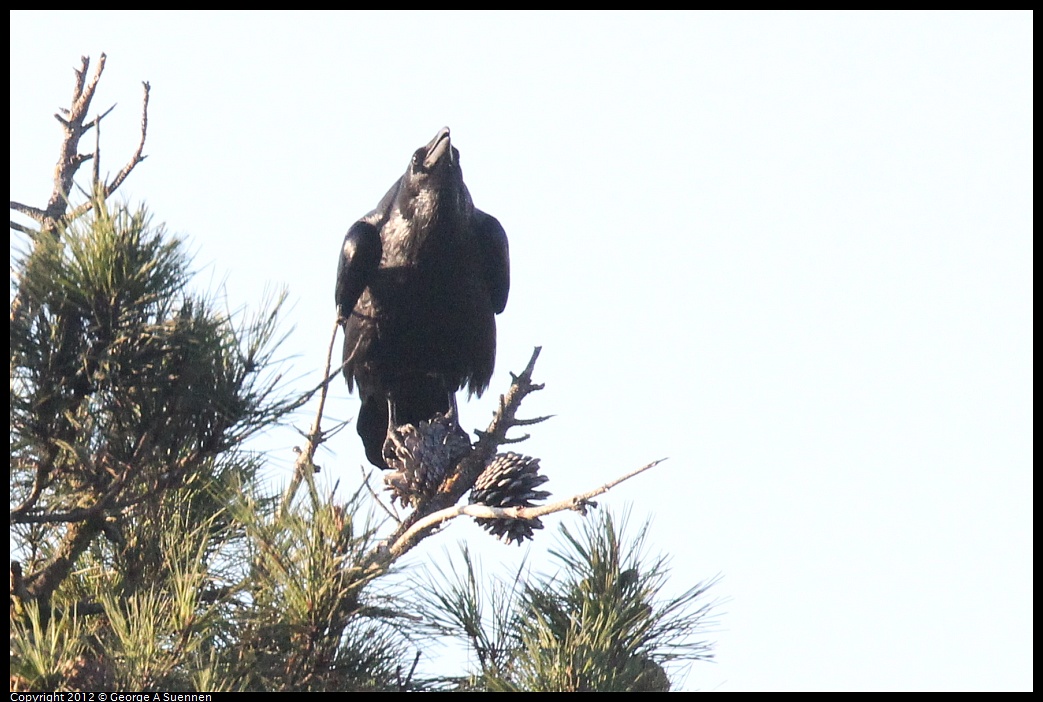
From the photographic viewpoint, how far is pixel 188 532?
10.6ft

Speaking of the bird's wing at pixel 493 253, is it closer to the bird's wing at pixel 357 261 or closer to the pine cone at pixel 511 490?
the bird's wing at pixel 357 261

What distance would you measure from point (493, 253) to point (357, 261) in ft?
2.15

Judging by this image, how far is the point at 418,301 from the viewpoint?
5152mm

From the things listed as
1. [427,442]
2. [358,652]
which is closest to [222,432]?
[358,652]

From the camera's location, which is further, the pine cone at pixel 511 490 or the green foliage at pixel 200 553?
the pine cone at pixel 511 490

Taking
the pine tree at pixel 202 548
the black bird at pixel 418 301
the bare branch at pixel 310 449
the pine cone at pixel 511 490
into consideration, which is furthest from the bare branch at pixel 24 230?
the black bird at pixel 418 301

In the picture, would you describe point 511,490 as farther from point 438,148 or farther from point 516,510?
point 438,148

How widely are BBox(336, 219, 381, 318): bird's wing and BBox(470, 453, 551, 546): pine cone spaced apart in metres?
2.04

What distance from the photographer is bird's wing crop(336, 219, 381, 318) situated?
5.29m

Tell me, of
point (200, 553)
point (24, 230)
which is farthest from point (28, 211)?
point (200, 553)

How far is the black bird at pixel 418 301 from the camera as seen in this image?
5164 millimetres

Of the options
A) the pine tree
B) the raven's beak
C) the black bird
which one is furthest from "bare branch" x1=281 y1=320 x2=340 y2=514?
the raven's beak

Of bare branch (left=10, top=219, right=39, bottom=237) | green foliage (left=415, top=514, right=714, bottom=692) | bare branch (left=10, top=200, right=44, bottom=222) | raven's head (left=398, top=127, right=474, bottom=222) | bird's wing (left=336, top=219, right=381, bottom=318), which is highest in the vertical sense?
raven's head (left=398, top=127, right=474, bottom=222)

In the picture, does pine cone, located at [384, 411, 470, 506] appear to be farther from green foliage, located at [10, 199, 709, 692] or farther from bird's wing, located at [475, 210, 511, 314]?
bird's wing, located at [475, 210, 511, 314]
